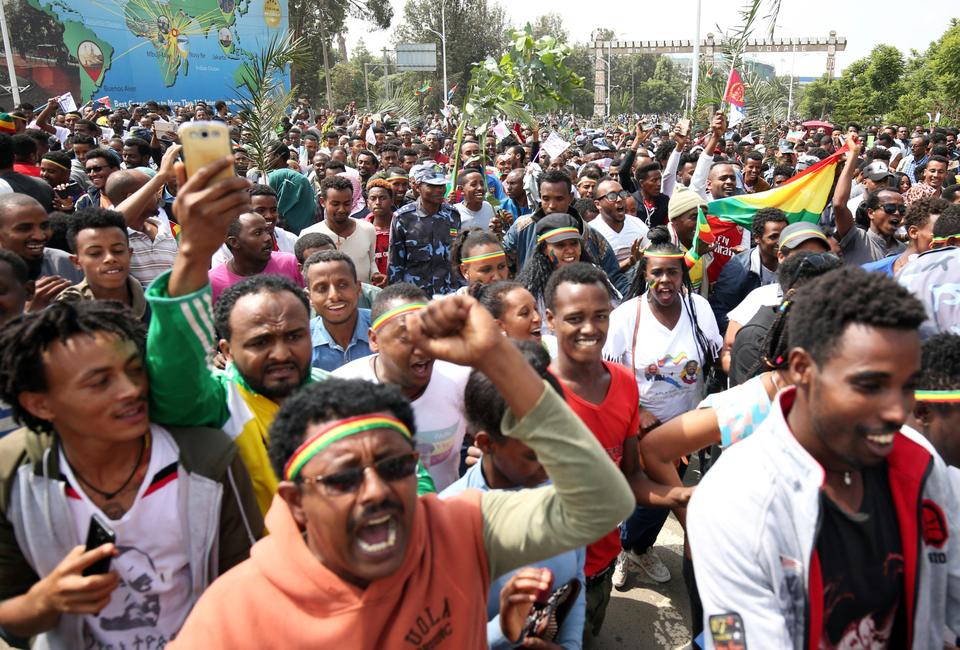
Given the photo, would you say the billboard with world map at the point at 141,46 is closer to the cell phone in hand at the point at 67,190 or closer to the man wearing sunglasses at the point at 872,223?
the cell phone in hand at the point at 67,190

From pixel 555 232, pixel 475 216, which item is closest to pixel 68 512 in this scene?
pixel 555 232

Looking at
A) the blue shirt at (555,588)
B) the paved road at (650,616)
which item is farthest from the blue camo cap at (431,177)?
the blue shirt at (555,588)

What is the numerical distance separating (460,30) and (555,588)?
47.0 m

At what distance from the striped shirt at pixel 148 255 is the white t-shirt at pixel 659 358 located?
292 centimetres

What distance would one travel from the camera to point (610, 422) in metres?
2.84

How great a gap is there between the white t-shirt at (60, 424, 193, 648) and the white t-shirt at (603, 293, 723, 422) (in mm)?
2329

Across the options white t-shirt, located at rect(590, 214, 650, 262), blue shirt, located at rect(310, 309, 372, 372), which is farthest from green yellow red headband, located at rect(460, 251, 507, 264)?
white t-shirt, located at rect(590, 214, 650, 262)

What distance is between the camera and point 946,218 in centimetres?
401

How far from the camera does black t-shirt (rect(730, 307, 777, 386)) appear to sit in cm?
336

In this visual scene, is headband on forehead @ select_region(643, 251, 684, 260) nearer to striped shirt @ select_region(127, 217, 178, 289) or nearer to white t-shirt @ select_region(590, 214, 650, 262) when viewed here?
white t-shirt @ select_region(590, 214, 650, 262)

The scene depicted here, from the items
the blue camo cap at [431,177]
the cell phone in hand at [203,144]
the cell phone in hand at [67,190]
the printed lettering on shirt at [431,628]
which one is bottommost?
the printed lettering on shirt at [431,628]

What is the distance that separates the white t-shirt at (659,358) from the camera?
11.8 feet

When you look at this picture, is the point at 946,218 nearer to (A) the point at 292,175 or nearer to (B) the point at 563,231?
(B) the point at 563,231

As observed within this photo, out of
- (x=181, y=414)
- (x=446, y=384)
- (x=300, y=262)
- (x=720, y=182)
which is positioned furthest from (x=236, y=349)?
(x=720, y=182)
